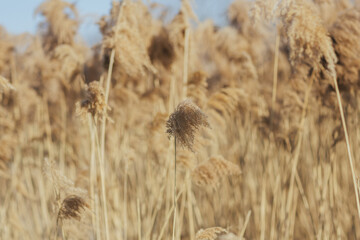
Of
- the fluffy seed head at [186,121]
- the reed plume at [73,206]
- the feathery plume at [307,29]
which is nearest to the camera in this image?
the fluffy seed head at [186,121]

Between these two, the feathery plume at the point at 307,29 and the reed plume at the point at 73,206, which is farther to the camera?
the feathery plume at the point at 307,29

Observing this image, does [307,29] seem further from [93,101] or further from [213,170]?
[93,101]

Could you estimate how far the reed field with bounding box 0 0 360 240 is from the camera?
1865 mm

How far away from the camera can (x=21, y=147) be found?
419cm

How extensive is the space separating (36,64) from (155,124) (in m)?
2.30

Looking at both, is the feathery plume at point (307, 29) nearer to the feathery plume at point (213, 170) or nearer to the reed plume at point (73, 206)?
the feathery plume at point (213, 170)

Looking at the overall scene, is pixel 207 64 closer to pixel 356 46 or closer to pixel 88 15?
pixel 88 15

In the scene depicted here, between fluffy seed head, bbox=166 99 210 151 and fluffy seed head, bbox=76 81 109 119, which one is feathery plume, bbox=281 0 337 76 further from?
fluffy seed head, bbox=76 81 109 119

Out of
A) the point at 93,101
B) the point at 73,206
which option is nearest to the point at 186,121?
the point at 93,101

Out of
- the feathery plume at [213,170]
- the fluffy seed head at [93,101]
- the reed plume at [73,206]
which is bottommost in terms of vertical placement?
the reed plume at [73,206]

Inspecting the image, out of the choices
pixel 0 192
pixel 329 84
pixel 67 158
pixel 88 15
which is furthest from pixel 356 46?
pixel 0 192

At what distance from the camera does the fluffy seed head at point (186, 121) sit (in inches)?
54.9

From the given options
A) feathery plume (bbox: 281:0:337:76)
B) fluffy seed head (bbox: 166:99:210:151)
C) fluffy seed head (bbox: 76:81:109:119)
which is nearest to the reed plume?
fluffy seed head (bbox: 76:81:109:119)

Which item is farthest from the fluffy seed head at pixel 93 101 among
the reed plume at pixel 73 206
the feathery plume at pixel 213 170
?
the feathery plume at pixel 213 170
